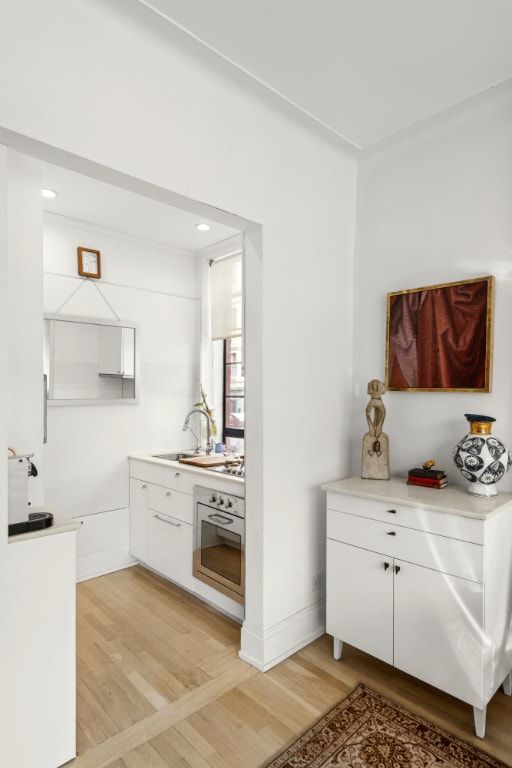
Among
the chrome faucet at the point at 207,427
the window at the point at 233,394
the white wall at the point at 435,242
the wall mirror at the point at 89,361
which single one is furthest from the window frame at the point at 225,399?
the white wall at the point at 435,242

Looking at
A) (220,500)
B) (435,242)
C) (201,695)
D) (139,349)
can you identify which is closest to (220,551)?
(220,500)

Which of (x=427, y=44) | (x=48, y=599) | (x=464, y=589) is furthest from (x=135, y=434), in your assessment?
(x=427, y=44)

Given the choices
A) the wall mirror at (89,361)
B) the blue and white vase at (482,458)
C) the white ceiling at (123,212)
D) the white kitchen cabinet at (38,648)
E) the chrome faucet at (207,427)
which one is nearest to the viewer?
the white kitchen cabinet at (38,648)

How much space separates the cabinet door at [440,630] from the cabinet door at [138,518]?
195 centimetres

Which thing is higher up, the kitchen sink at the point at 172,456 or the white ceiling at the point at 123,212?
the white ceiling at the point at 123,212

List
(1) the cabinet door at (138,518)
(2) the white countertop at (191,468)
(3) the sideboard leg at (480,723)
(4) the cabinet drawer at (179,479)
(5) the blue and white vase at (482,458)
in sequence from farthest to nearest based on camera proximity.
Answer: (1) the cabinet door at (138,518) → (4) the cabinet drawer at (179,479) → (2) the white countertop at (191,468) → (5) the blue and white vase at (482,458) → (3) the sideboard leg at (480,723)

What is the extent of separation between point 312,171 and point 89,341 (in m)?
1.91

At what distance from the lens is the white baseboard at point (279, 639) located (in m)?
2.24

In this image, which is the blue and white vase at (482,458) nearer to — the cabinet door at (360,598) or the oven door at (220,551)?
the cabinet door at (360,598)

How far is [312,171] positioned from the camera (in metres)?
2.51

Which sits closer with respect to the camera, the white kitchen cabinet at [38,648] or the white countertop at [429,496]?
the white kitchen cabinet at [38,648]

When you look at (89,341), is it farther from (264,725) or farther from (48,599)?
(264,725)

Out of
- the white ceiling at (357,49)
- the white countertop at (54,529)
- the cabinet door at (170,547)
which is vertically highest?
the white ceiling at (357,49)

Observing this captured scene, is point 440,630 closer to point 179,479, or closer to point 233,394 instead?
point 179,479
